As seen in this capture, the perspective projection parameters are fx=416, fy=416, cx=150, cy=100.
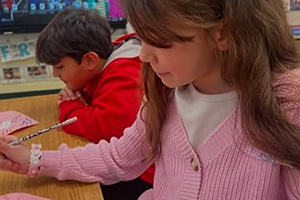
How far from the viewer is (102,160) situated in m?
0.90

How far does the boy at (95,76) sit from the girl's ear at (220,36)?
0.48 metres

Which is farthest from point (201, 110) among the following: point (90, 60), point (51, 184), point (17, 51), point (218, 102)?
point (17, 51)

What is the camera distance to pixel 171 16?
1.98 ft

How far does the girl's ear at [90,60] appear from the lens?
125 cm

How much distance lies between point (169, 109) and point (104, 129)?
288mm

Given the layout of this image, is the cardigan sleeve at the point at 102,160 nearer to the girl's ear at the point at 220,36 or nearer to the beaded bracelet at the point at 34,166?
the beaded bracelet at the point at 34,166

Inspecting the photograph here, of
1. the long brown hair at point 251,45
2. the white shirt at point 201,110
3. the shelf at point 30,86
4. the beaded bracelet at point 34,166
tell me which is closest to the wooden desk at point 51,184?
the beaded bracelet at point 34,166

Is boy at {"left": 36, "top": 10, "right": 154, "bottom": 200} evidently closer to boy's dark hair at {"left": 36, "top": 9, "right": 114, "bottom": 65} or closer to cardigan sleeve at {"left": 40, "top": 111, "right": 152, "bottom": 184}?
boy's dark hair at {"left": 36, "top": 9, "right": 114, "bottom": 65}

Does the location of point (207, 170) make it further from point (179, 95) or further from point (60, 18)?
point (60, 18)

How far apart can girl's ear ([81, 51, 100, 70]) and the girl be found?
1.45 feet

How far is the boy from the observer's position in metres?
1.10

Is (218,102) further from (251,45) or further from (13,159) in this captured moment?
(13,159)

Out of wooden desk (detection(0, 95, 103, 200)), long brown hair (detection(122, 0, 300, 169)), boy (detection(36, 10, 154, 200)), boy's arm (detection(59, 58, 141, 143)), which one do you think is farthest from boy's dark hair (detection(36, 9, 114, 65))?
long brown hair (detection(122, 0, 300, 169))

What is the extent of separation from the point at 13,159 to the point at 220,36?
513mm
